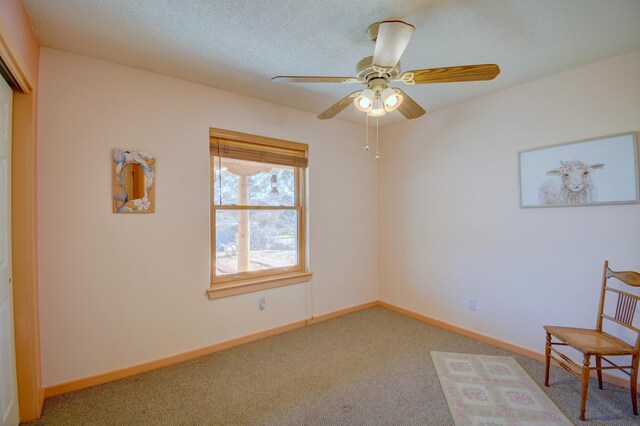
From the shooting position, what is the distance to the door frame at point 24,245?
1726 millimetres

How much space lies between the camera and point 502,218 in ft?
9.21

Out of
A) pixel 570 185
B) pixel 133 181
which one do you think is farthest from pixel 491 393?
pixel 133 181

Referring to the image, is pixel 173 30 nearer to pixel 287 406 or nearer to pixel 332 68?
pixel 332 68

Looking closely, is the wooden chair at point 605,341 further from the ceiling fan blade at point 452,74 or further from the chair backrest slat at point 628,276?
the ceiling fan blade at point 452,74

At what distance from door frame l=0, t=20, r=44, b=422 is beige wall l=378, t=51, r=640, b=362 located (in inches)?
136

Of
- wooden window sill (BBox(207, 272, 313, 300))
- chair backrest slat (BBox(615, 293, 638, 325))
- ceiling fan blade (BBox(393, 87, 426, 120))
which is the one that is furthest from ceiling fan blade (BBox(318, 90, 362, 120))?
chair backrest slat (BBox(615, 293, 638, 325))

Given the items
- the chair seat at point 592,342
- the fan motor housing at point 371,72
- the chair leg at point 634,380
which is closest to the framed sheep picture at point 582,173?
the chair seat at point 592,342

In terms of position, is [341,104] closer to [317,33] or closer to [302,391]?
[317,33]

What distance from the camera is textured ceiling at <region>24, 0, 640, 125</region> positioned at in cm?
164

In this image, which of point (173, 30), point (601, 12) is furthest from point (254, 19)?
point (601, 12)

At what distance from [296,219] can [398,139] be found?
1.71 m

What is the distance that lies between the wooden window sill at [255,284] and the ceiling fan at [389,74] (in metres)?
1.92

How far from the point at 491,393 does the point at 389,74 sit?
2.29 meters

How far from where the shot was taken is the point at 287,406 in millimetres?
1936
